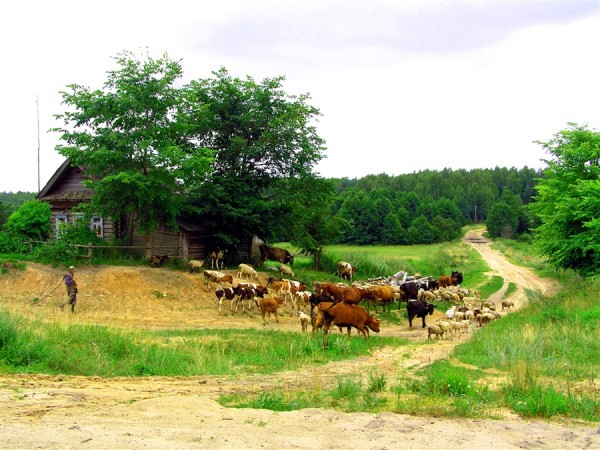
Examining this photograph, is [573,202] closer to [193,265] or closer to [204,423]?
[193,265]

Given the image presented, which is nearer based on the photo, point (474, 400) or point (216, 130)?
point (474, 400)

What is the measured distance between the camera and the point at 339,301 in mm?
25125

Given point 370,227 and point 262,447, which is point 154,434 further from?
point 370,227

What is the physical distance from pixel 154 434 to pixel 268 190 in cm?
2842

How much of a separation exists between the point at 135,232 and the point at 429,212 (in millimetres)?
94046

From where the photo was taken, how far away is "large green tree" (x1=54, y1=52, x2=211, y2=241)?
28219mm

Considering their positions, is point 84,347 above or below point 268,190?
below

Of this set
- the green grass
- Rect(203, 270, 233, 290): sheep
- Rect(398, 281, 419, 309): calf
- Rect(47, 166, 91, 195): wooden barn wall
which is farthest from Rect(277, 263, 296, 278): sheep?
Rect(47, 166, 91, 195): wooden barn wall

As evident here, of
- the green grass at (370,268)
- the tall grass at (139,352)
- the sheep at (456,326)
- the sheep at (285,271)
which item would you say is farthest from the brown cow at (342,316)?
the green grass at (370,268)

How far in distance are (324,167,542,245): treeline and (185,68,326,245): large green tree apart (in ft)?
154

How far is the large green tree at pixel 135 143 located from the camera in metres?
28.2

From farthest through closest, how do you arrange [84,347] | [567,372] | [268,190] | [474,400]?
[268,190], [84,347], [567,372], [474,400]

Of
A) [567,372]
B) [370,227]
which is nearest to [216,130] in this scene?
[567,372]

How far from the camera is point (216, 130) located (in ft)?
115
